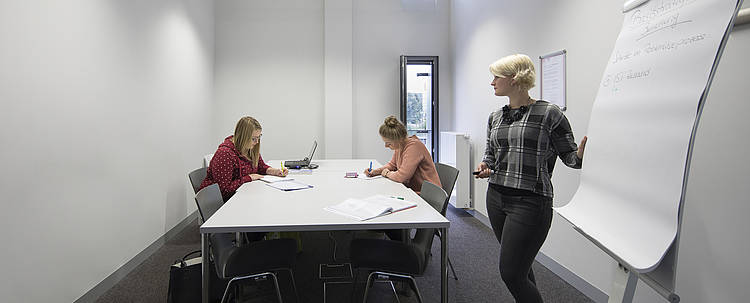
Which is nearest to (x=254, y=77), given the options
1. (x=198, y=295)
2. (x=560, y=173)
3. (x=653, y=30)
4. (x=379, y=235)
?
(x=379, y=235)

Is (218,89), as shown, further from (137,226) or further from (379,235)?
(379,235)

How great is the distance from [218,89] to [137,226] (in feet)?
9.02

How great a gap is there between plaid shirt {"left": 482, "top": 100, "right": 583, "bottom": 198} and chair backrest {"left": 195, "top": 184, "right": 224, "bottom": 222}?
1535 millimetres

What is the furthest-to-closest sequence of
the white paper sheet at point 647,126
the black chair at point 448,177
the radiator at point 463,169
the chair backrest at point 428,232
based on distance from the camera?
the radiator at point 463,169 → the black chair at point 448,177 → the chair backrest at point 428,232 → the white paper sheet at point 647,126

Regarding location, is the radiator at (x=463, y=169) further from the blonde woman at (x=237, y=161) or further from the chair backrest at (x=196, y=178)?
the chair backrest at (x=196, y=178)

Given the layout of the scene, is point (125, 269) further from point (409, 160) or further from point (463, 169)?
point (463, 169)

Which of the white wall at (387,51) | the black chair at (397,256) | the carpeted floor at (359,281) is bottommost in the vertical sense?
the carpeted floor at (359,281)

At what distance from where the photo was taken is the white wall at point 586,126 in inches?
57.8

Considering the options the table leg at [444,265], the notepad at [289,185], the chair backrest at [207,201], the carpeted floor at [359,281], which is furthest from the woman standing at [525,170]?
the chair backrest at [207,201]

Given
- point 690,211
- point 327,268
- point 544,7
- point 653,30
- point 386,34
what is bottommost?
point 327,268

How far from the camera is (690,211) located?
5.41 ft

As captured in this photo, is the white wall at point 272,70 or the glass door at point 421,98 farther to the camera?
the glass door at point 421,98

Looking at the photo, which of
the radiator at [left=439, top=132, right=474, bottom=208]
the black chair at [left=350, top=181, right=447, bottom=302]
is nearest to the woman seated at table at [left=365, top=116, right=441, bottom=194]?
the black chair at [left=350, top=181, right=447, bottom=302]

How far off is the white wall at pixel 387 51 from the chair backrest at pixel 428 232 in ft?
11.0
